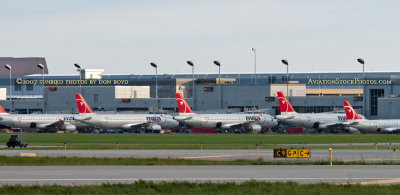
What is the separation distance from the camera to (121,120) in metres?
151

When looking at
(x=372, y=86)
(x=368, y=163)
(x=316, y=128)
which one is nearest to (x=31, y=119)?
(x=316, y=128)

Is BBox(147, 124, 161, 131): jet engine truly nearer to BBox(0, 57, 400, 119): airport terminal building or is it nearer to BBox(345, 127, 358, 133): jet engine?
BBox(0, 57, 400, 119): airport terminal building

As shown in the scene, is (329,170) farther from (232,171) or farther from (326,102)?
(326,102)

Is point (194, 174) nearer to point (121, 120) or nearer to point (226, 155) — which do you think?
point (226, 155)

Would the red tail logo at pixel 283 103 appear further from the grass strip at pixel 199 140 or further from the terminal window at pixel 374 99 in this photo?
the grass strip at pixel 199 140

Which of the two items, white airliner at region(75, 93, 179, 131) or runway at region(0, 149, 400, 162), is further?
white airliner at region(75, 93, 179, 131)

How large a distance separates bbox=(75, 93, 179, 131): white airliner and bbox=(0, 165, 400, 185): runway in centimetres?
9910

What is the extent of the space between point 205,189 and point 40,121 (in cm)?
11788

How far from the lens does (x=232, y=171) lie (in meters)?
46.0

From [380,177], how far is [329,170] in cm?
601

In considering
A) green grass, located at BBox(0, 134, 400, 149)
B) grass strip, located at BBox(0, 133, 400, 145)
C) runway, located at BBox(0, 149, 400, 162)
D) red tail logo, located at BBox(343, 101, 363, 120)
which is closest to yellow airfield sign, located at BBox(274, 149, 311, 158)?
runway, located at BBox(0, 149, 400, 162)

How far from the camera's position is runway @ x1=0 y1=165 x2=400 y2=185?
129ft

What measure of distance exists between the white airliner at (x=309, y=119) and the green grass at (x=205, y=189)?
112 meters

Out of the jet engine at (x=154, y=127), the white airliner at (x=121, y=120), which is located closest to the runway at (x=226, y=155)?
the white airliner at (x=121, y=120)
